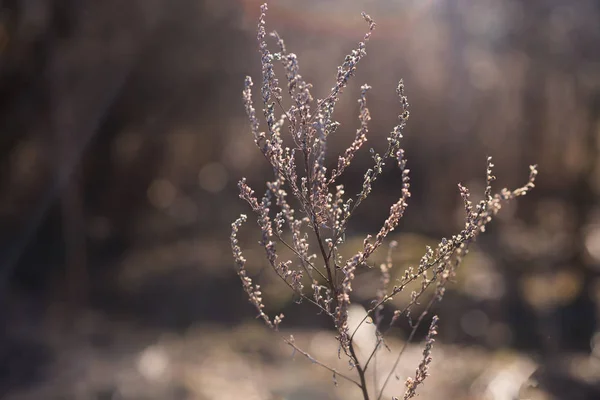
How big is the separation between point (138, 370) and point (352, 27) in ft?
20.4

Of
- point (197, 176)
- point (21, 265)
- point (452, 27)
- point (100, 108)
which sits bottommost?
point (21, 265)

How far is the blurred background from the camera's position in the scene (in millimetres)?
6727

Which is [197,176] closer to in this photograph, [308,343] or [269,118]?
[308,343]

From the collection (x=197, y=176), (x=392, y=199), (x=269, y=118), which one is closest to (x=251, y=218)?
(x=197, y=176)

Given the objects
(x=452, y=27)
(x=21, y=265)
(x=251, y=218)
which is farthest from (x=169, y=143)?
(x=452, y=27)

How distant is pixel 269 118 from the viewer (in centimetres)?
184

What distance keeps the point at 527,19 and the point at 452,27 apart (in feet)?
6.98

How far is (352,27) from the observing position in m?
9.66

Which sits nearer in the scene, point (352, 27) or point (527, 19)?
point (527, 19)

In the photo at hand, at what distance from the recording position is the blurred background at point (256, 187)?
265 inches

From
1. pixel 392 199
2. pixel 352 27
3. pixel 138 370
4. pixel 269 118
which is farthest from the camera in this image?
pixel 392 199

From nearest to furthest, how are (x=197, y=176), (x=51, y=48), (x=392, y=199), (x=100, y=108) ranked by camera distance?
(x=51, y=48), (x=100, y=108), (x=392, y=199), (x=197, y=176)

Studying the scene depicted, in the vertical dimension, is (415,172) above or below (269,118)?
above

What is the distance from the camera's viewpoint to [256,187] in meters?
11.9
